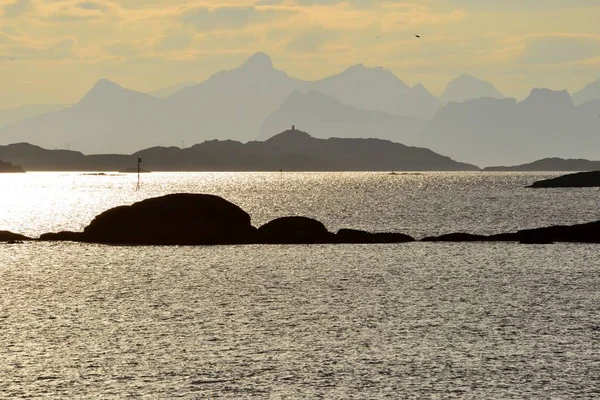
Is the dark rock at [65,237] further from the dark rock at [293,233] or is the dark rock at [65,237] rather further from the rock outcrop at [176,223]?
the dark rock at [293,233]

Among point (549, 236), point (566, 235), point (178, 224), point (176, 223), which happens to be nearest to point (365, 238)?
point (549, 236)

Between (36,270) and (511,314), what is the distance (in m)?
34.6

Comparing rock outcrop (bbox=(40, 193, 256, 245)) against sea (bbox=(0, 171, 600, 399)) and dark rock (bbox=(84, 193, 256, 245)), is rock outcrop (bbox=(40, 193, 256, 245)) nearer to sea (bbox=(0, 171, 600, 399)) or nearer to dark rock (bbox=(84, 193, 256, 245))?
dark rock (bbox=(84, 193, 256, 245))

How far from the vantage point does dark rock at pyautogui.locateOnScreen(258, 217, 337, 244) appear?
269ft

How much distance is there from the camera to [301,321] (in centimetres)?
4203

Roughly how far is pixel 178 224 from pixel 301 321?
40.0 m

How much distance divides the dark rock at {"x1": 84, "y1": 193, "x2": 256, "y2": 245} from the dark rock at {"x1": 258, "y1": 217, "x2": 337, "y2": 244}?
4.36ft

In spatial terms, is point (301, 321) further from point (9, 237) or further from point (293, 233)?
point (9, 237)

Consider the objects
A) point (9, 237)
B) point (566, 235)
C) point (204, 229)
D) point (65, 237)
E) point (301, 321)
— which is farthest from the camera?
point (9, 237)

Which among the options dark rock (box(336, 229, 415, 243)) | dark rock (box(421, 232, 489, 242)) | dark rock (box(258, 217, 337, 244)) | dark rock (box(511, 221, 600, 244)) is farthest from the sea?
dark rock (box(421, 232, 489, 242))

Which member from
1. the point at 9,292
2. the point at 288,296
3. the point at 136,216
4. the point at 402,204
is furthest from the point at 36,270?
the point at 402,204

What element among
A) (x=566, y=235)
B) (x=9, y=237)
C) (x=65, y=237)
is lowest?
(x=9, y=237)

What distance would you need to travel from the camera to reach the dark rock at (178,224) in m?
78.9

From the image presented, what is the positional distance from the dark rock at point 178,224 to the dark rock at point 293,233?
52.3 inches
